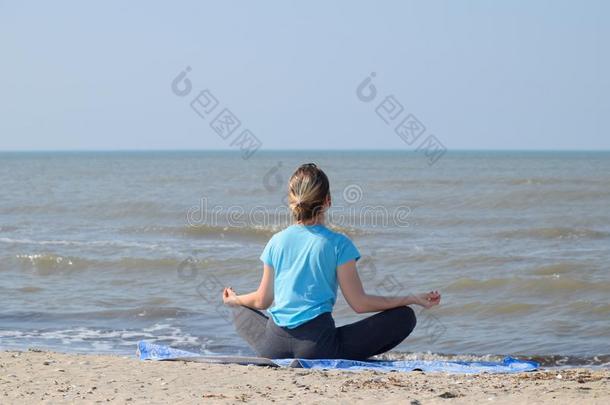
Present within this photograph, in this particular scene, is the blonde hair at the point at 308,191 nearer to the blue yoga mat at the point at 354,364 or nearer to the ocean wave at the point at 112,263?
the blue yoga mat at the point at 354,364

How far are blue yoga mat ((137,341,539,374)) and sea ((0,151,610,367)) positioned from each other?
1594 mm

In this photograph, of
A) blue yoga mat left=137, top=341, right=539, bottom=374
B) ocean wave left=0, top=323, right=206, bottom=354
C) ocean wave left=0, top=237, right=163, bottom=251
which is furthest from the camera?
ocean wave left=0, top=237, right=163, bottom=251

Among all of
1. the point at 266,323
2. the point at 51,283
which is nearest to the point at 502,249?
the point at 51,283

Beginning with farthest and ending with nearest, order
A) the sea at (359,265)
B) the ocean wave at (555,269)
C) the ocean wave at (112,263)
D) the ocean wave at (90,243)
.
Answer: the ocean wave at (90,243), the ocean wave at (112,263), the ocean wave at (555,269), the sea at (359,265)

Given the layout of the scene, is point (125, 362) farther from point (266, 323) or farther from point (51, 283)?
point (51, 283)

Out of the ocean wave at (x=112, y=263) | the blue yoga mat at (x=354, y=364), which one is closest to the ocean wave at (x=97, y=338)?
the blue yoga mat at (x=354, y=364)

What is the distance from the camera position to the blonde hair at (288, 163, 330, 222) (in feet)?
17.2

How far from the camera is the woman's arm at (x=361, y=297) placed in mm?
5438

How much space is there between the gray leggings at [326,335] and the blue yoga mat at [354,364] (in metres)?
0.07

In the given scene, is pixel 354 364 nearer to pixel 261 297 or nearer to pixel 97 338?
pixel 261 297

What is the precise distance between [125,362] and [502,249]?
32.7 ft

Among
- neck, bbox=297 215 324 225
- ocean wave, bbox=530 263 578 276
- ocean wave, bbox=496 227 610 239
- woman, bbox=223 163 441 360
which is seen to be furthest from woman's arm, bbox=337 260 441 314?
ocean wave, bbox=496 227 610 239

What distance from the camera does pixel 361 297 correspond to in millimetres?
5465

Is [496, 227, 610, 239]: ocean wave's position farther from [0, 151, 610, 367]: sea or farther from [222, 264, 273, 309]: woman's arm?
[222, 264, 273, 309]: woman's arm
